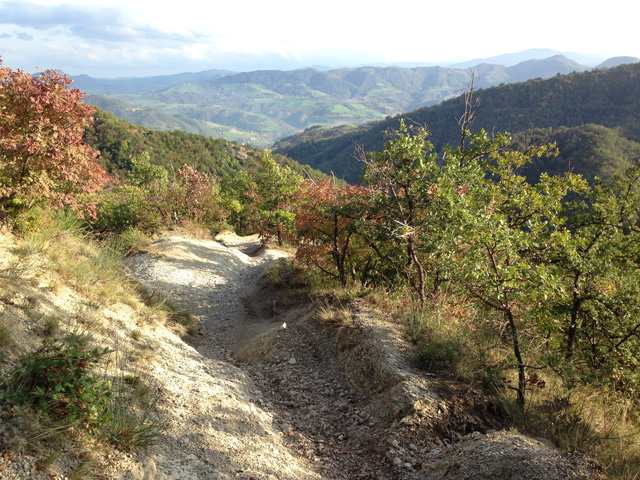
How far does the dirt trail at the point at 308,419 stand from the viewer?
121 inches

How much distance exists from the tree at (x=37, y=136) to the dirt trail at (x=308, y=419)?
12.3ft

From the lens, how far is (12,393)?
252 cm

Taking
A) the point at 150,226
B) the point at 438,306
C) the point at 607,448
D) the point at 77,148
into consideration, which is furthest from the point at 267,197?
the point at 607,448

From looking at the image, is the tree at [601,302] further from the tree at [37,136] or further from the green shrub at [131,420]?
the tree at [37,136]

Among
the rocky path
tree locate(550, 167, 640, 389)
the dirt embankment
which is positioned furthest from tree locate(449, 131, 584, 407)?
the rocky path

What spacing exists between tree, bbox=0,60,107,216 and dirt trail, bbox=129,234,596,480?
3.75 meters

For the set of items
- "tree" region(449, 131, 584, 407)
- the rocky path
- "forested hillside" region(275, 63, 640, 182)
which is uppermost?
"forested hillside" region(275, 63, 640, 182)

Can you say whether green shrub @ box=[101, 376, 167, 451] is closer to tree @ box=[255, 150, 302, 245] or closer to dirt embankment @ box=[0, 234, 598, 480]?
dirt embankment @ box=[0, 234, 598, 480]

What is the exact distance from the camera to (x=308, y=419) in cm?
464

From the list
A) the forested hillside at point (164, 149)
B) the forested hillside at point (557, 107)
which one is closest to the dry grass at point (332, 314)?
the forested hillside at point (164, 149)

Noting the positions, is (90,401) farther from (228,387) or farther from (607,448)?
(607,448)

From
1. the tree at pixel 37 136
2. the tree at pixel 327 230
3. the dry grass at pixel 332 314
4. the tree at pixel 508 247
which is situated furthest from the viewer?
the tree at pixel 327 230

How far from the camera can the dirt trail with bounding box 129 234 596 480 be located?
308cm

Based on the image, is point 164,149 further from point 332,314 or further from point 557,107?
point 557,107
